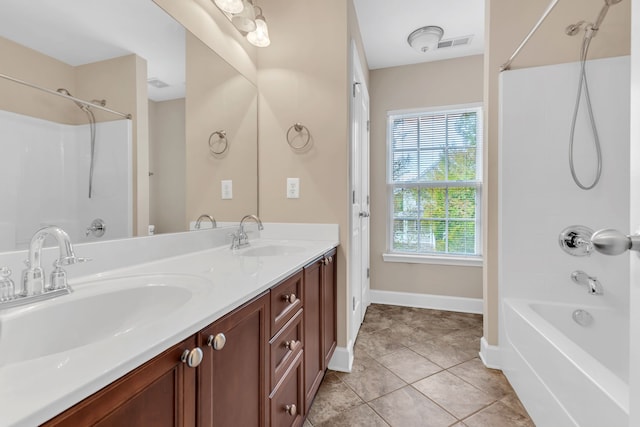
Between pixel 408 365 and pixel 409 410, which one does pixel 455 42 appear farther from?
pixel 409 410

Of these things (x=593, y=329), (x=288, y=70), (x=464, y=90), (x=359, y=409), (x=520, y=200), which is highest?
(x=464, y=90)

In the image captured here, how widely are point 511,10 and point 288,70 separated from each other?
1.47 metres

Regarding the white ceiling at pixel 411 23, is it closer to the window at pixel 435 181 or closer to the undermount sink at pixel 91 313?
the window at pixel 435 181

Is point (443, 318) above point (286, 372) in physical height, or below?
below

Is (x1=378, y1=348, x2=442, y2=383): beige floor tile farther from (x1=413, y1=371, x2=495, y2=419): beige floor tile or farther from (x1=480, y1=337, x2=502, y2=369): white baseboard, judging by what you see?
(x1=480, y1=337, x2=502, y2=369): white baseboard

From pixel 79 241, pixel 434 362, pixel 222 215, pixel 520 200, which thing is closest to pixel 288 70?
pixel 222 215

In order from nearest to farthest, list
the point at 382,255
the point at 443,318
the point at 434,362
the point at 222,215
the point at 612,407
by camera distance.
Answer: the point at 612,407, the point at 222,215, the point at 434,362, the point at 443,318, the point at 382,255

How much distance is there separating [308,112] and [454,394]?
6.27ft

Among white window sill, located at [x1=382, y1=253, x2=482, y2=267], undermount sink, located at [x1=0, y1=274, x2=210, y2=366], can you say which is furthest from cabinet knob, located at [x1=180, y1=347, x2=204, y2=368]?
white window sill, located at [x1=382, y1=253, x2=482, y2=267]

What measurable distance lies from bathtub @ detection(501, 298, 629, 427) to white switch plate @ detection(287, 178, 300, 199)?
145cm

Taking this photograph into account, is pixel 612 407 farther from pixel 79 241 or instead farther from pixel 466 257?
pixel 466 257

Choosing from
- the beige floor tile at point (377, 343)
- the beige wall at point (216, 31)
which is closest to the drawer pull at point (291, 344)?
the beige floor tile at point (377, 343)

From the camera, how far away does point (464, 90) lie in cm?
284

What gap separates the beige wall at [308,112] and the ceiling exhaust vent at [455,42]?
1.26m
